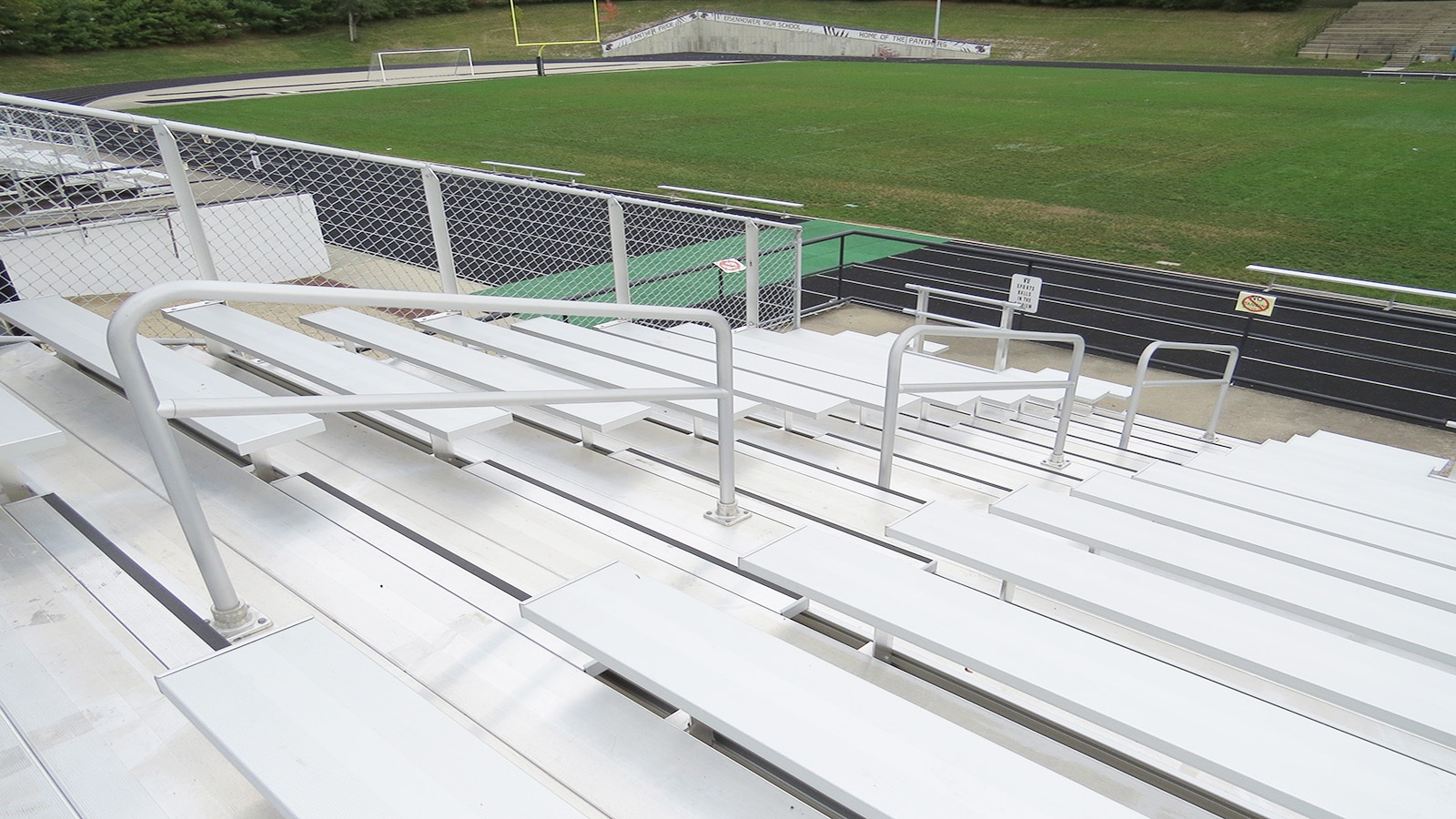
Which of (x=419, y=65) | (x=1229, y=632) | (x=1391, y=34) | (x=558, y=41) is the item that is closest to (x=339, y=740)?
(x=1229, y=632)

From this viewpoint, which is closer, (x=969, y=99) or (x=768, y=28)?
(x=969, y=99)

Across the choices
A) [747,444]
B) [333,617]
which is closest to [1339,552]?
[747,444]

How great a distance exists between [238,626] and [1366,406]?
8875 mm

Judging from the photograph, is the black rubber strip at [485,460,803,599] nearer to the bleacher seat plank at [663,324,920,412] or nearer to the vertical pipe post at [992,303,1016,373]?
the bleacher seat plank at [663,324,920,412]

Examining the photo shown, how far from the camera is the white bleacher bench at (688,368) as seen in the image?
12.1ft

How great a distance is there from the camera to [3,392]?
2.56m

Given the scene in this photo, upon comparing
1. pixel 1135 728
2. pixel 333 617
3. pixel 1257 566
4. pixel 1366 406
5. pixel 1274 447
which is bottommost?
pixel 1366 406

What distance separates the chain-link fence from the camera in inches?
224

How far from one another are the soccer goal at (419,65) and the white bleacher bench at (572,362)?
38.8 meters

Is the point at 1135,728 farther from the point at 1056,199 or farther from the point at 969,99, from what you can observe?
the point at 969,99

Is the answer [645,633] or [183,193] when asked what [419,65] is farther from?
[645,633]

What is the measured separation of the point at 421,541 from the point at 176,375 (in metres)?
1.24

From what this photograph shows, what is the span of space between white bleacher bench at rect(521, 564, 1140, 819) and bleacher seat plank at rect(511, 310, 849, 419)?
1.80 meters

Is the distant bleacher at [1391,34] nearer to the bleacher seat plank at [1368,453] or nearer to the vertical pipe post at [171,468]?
the bleacher seat plank at [1368,453]
